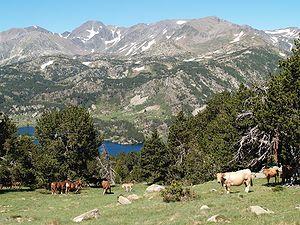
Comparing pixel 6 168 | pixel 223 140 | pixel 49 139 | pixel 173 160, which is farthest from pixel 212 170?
pixel 6 168

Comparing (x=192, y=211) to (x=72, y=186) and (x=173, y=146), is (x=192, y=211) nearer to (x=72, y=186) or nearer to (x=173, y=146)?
(x=72, y=186)

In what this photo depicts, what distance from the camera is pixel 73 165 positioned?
83.8 metres

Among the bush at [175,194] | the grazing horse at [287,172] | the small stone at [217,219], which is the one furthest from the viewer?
the grazing horse at [287,172]

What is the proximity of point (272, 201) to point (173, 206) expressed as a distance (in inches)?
360

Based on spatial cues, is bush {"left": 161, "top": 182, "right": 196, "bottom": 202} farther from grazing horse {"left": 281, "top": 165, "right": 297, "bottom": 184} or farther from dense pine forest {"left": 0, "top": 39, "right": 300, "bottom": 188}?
dense pine forest {"left": 0, "top": 39, "right": 300, "bottom": 188}

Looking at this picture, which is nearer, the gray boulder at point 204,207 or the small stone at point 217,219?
the small stone at point 217,219

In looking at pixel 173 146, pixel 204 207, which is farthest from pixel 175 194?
pixel 173 146

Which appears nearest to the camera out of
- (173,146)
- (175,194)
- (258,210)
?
(258,210)

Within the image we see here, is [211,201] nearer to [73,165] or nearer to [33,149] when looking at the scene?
[73,165]

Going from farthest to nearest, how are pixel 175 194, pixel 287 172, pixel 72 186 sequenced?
pixel 72 186 → pixel 287 172 → pixel 175 194

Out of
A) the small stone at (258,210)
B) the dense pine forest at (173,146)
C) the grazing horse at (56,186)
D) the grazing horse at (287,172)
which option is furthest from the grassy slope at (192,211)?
the grazing horse at (56,186)

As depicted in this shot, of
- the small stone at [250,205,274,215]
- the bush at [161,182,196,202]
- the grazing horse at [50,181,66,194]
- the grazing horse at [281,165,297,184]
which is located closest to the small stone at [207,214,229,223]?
the small stone at [250,205,274,215]

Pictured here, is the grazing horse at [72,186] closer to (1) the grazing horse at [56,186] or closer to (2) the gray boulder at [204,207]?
(1) the grazing horse at [56,186]

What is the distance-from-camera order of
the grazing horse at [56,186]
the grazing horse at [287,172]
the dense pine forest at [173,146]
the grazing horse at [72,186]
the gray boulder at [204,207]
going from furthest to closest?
the grazing horse at [72,186]
the grazing horse at [56,186]
the dense pine forest at [173,146]
the grazing horse at [287,172]
the gray boulder at [204,207]
